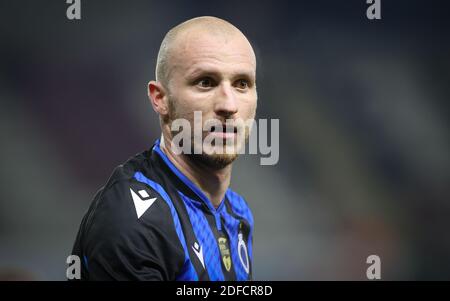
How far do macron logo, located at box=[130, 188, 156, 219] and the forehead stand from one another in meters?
0.61

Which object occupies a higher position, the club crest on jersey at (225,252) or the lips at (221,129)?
the lips at (221,129)

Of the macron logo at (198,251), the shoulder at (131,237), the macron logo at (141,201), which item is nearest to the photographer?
the shoulder at (131,237)

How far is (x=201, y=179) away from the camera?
2840 mm

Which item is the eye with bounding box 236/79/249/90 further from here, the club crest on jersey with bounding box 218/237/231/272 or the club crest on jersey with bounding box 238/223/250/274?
the club crest on jersey with bounding box 238/223/250/274

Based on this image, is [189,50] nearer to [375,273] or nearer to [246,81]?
[246,81]

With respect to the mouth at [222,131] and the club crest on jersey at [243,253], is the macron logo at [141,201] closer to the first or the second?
the mouth at [222,131]

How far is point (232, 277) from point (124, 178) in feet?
2.37

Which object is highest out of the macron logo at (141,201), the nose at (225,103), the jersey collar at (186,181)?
the nose at (225,103)

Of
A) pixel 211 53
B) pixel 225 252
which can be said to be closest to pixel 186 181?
pixel 225 252

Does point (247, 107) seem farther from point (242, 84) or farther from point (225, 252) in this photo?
point (225, 252)

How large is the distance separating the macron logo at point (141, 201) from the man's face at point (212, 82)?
1.10 ft

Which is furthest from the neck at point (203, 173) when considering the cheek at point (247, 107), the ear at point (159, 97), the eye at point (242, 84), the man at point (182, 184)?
the eye at point (242, 84)

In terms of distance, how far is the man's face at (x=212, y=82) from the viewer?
104 inches

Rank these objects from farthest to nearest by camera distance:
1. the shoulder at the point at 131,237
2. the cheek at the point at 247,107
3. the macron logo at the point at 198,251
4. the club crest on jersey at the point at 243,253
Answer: the club crest on jersey at the point at 243,253 < the cheek at the point at 247,107 < the macron logo at the point at 198,251 < the shoulder at the point at 131,237
